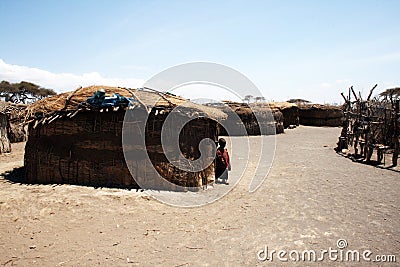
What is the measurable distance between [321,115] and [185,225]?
83.1 feet

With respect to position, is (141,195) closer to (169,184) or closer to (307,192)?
(169,184)

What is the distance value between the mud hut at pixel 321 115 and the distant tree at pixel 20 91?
2760 centimetres

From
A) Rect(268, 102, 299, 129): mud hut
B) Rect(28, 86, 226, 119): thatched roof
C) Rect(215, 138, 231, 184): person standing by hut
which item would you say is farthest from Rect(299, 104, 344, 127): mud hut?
Rect(28, 86, 226, 119): thatched roof

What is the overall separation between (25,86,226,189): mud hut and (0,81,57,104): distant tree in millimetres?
27072

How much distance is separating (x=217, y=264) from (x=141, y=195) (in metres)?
2.68

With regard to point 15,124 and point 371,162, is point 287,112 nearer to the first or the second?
point 371,162

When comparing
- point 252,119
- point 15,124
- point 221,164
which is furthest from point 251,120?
point 15,124

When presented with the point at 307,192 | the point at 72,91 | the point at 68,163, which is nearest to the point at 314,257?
the point at 307,192

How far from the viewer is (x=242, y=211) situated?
5.36 meters

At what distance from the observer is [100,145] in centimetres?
637

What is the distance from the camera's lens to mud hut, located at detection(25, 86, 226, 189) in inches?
247

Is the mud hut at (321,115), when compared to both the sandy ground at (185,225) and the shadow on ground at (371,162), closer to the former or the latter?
the shadow on ground at (371,162)

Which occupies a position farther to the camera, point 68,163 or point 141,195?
point 68,163

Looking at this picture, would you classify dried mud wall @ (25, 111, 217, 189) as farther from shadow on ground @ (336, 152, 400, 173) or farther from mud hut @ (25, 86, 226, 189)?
shadow on ground @ (336, 152, 400, 173)
